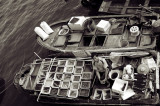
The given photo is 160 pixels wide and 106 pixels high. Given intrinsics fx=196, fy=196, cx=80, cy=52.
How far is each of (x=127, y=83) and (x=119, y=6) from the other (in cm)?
925

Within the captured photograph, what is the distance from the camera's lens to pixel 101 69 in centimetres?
1335

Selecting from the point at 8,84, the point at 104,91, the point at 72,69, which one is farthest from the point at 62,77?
the point at 8,84

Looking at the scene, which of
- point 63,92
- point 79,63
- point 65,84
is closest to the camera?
point 63,92

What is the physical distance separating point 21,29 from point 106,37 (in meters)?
12.2

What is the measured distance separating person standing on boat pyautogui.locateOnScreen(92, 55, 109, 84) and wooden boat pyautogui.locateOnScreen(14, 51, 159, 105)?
0.43 meters

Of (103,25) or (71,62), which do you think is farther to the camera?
(103,25)

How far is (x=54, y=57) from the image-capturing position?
1716 cm

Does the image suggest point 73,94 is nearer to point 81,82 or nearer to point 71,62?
point 81,82

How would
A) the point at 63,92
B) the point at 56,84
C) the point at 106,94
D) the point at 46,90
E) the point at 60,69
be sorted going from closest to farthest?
1. the point at 106,94
2. the point at 63,92
3. the point at 46,90
4. the point at 56,84
5. the point at 60,69

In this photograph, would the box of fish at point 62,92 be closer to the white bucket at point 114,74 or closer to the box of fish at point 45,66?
the box of fish at point 45,66

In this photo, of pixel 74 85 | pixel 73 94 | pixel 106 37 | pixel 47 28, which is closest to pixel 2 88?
pixel 47 28

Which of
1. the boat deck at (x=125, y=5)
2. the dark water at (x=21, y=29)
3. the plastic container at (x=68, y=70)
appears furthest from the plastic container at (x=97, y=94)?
the boat deck at (x=125, y=5)

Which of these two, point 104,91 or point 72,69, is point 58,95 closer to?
point 72,69

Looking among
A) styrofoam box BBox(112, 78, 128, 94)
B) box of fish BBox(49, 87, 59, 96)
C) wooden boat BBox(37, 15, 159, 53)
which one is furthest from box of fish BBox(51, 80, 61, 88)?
styrofoam box BBox(112, 78, 128, 94)
